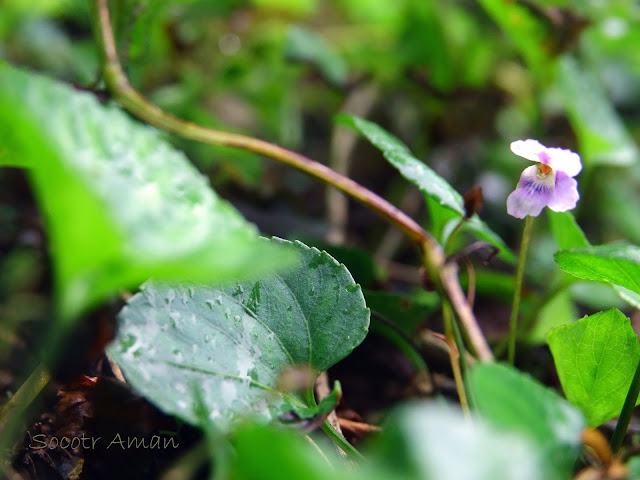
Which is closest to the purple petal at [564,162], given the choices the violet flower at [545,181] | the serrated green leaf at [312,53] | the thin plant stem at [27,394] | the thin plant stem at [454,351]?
the violet flower at [545,181]

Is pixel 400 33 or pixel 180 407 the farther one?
pixel 400 33

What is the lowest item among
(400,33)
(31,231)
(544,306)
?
(31,231)

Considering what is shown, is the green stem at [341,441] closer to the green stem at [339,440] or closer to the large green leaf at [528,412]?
the green stem at [339,440]

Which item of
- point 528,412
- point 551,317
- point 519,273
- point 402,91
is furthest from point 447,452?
point 402,91

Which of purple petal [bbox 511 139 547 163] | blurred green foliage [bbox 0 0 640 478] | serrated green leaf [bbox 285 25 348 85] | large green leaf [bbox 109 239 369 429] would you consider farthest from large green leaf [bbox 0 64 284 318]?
serrated green leaf [bbox 285 25 348 85]

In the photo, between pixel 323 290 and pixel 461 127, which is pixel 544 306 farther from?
pixel 461 127

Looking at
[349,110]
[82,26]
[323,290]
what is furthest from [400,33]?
[323,290]

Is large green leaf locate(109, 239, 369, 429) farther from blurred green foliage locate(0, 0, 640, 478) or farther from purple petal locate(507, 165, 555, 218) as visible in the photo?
blurred green foliage locate(0, 0, 640, 478)
